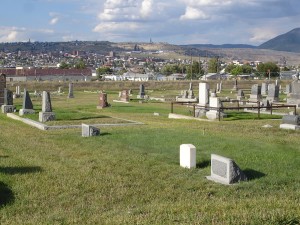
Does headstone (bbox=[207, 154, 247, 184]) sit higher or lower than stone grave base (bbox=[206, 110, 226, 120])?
higher

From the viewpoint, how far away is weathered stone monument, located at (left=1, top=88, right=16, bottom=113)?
3403 centimetres

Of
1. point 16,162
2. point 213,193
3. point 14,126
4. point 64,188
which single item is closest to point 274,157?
point 213,193

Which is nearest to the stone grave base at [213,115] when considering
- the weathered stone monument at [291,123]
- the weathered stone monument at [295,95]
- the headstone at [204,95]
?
the headstone at [204,95]

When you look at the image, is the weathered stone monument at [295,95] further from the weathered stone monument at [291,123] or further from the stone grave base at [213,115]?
the weathered stone monument at [291,123]

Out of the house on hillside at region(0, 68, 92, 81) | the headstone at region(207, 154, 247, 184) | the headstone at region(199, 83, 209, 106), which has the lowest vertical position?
the house on hillside at region(0, 68, 92, 81)

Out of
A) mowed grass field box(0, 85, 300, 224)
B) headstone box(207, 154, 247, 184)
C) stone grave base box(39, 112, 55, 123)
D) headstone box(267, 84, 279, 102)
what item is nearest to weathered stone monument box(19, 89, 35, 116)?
stone grave base box(39, 112, 55, 123)

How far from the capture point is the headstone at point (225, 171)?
1178 centimetres

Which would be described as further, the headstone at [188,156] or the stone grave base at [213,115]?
the stone grave base at [213,115]

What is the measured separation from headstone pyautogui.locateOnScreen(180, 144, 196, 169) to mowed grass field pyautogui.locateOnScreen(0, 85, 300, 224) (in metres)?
0.23

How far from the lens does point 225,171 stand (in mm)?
11891

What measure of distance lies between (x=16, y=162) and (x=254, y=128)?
10.6 meters

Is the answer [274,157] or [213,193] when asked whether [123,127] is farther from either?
[213,193]

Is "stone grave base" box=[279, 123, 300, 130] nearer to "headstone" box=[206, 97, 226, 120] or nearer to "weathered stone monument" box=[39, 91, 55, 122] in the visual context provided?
"headstone" box=[206, 97, 226, 120]

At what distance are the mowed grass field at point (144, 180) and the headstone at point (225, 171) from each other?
21cm
